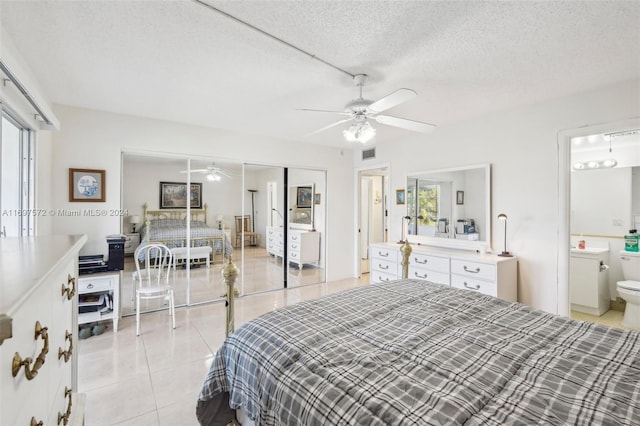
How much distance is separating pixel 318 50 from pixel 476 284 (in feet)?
9.50

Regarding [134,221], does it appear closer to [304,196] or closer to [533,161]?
[304,196]

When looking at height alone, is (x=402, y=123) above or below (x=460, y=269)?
above

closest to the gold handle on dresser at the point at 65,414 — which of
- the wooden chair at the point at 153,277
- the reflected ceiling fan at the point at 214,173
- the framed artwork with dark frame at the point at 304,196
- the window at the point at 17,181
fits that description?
the window at the point at 17,181

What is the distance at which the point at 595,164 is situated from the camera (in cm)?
416

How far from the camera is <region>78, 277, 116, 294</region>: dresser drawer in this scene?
3078mm

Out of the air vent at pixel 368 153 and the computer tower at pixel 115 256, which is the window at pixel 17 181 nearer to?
the computer tower at pixel 115 256

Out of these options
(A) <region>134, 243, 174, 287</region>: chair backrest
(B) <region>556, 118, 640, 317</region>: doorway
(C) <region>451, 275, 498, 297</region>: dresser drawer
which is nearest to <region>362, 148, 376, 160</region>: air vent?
(C) <region>451, 275, 498, 297</region>: dresser drawer

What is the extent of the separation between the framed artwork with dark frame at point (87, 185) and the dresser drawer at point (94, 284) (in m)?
0.91

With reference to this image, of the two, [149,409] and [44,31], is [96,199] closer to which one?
[44,31]

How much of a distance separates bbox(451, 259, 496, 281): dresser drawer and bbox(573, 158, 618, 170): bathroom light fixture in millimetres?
2517

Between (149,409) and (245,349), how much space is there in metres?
1.17

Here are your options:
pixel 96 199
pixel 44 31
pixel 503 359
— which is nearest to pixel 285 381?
pixel 503 359

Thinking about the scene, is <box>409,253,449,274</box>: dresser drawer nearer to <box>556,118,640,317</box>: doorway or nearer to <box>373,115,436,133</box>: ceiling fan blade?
<box>556,118,640,317</box>: doorway

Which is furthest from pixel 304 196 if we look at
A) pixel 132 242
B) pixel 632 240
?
pixel 632 240
